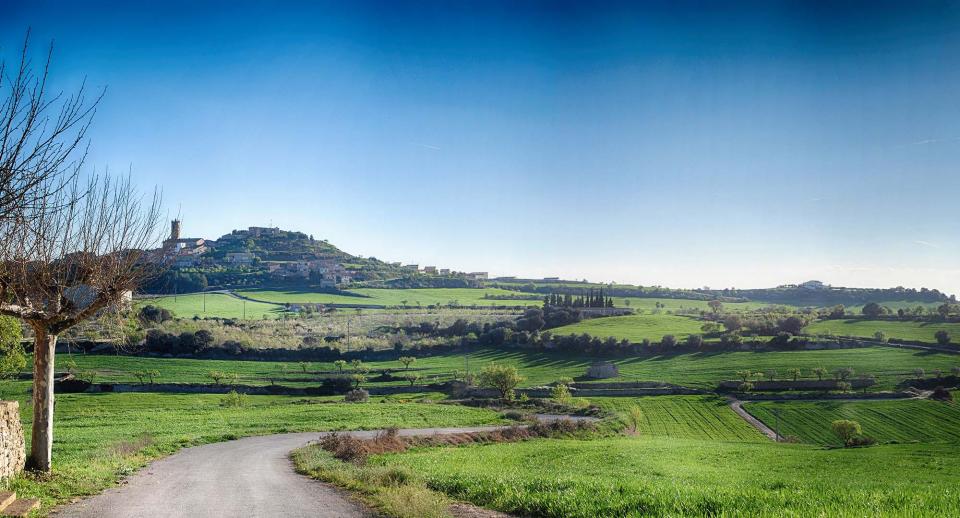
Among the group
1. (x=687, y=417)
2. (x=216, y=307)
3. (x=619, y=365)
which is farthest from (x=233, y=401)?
(x=216, y=307)

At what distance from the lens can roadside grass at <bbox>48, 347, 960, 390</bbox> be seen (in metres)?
80.4

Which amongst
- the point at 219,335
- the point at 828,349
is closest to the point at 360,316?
the point at 219,335

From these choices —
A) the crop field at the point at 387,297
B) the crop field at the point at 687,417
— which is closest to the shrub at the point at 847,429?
the crop field at the point at 687,417

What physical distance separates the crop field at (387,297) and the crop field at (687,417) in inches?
4036

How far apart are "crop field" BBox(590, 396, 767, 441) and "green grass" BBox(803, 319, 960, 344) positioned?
50058 mm

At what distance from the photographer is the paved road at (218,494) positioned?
12.8 metres

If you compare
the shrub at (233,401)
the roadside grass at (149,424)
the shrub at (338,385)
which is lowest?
the shrub at (338,385)

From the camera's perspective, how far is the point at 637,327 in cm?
12338

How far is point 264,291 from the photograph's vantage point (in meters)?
174

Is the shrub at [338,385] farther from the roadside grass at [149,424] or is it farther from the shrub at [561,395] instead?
the shrub at [561,395]

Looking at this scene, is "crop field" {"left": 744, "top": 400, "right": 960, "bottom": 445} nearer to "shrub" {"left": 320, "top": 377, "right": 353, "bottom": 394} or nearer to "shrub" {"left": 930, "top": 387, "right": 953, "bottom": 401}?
"shrub" {"left": 930, "top": 387, "right": 953, "bottom": 401}

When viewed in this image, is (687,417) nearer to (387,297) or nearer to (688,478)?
(688,478)

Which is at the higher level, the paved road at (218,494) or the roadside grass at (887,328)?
the paved road at (218,494)

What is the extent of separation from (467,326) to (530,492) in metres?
110
